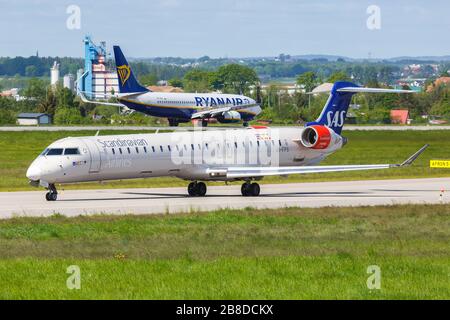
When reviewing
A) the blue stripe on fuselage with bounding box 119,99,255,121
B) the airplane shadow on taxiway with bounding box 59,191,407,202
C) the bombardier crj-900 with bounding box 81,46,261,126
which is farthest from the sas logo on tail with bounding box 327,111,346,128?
the blue stripe on fuselage with bounding box 119,99,255,121

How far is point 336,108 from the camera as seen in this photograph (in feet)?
162

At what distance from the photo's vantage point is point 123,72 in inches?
3671

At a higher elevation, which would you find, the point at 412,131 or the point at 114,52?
the point at 114,52

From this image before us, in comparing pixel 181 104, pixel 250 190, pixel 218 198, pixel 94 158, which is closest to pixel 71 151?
pixel 94 158

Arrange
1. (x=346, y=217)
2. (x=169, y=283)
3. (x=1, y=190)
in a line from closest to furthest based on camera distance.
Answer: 1. (x=169, y=283)
2. (x=346, y=217)
3. (x=1, y=190)

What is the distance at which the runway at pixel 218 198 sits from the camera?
3847cm

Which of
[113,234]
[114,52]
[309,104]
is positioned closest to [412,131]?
[114,52]

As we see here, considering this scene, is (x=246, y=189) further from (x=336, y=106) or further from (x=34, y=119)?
(x=34, y=119)

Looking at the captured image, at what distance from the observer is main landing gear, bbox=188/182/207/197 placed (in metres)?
45.1

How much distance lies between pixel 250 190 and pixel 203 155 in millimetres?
2491

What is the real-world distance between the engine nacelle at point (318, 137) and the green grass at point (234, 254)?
32.1ft
